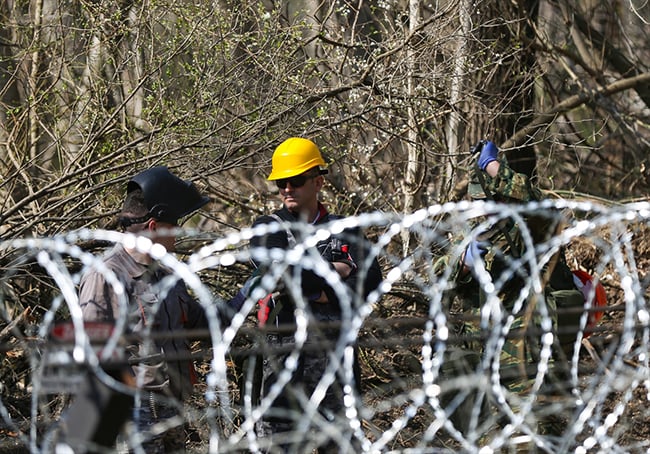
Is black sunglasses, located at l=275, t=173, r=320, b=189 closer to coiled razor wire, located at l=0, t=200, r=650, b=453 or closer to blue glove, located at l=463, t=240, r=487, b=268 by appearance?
coiled razor wire, located at l=0, t=200, r=650, b=453

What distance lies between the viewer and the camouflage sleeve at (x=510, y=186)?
5352mm

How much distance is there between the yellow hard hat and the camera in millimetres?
4875

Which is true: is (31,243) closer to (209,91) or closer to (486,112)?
(209,91)

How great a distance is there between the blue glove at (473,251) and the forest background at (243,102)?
138 centimetres

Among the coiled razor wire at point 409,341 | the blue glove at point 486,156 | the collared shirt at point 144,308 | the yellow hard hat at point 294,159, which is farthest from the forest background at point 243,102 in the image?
the collared shirt at point 144,308

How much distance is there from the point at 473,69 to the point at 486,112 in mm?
576

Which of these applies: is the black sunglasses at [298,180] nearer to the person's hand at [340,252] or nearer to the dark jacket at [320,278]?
the dark jacket at [320,278]

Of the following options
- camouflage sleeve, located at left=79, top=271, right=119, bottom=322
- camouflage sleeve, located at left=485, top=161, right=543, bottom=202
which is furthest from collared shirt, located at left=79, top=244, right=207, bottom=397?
camouflage sleeve, located at left=485, top=161, right=543, bottom=202

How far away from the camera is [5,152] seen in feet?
24.6

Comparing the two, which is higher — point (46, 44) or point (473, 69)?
point (46, 44)

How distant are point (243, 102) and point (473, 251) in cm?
203

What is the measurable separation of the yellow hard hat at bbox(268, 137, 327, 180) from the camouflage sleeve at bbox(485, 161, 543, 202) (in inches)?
38.1

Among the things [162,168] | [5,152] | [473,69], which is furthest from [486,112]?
[162,168]

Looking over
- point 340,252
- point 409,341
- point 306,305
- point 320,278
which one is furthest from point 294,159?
point 409,341
